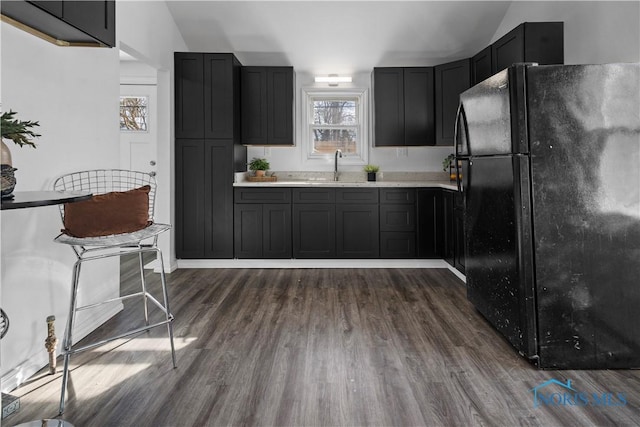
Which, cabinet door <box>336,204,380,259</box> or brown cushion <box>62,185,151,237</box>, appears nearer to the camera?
brown cushion <box>62,185,151,237</box>

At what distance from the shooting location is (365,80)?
4883 mm

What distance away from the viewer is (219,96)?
414cm

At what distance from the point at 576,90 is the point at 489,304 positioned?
127 centimetres

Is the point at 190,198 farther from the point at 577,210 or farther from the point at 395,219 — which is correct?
the point at 577,210

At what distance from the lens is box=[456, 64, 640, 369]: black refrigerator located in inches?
78.1

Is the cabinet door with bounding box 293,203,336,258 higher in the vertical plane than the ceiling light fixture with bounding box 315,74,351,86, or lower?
lower

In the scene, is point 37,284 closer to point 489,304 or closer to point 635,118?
point 489,304

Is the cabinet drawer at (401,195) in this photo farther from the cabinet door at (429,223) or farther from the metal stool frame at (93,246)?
the metal stool frame at (93,246)

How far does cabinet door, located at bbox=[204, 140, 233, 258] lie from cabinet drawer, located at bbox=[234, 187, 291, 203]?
9cm

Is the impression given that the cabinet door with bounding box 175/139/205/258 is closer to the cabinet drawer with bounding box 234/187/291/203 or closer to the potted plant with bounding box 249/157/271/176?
the cabinet drawer with bounding box 234/187/291/203

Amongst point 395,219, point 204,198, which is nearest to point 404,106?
point 395,219

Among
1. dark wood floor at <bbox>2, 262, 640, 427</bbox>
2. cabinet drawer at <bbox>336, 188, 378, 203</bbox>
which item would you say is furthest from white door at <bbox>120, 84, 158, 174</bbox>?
dark wood floor at <bbox>2, 262, 640, 427</bbox>

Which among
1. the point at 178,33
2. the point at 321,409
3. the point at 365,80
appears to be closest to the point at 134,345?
the point at 321,409

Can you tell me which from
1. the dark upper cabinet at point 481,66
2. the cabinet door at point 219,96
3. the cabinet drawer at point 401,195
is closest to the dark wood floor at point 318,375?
the cabinet drawer at point 401,195
